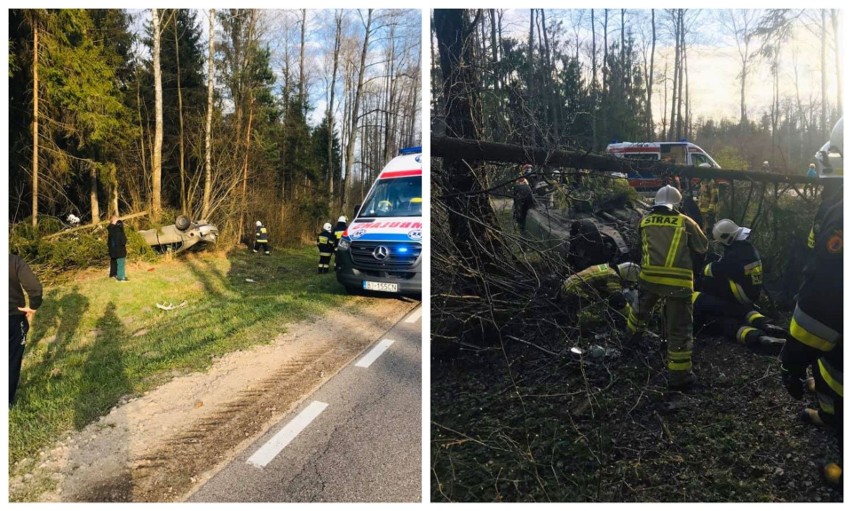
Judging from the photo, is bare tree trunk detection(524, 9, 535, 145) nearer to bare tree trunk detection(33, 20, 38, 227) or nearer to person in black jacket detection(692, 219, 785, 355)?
person in black jacket detection(692, 219, 785, 355)

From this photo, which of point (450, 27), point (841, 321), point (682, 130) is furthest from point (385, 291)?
point (841, 321)

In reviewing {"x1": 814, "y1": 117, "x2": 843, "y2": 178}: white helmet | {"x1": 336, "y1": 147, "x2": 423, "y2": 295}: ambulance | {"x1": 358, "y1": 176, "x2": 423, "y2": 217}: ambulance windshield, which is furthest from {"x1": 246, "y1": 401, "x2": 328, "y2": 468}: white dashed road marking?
{"x1": 814, "y1": 117, "x2": 843, "y2": 178}: white helmet

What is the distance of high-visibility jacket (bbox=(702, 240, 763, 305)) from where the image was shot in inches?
59.4

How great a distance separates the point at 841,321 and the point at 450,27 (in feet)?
6.00

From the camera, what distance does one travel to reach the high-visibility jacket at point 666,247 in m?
1.70

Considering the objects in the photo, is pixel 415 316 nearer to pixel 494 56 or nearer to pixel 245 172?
pixel 494 56

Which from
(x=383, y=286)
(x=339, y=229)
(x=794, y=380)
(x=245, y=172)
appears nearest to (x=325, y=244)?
(x=339, y=229)

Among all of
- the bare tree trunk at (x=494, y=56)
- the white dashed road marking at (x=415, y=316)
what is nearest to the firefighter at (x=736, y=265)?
the bare tree trunk at (x=494, y=56)

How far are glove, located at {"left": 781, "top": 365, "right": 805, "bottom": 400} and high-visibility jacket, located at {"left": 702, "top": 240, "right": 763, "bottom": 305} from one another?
0.81 ft

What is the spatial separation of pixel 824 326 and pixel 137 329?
136 inches

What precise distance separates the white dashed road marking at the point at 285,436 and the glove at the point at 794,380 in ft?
5.91

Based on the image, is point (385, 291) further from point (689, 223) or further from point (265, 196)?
point (689, 223)

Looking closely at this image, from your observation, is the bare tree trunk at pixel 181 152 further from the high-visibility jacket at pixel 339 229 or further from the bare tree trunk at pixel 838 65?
the bare tree trunk at pixel 838 65

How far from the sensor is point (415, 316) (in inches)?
76.5
